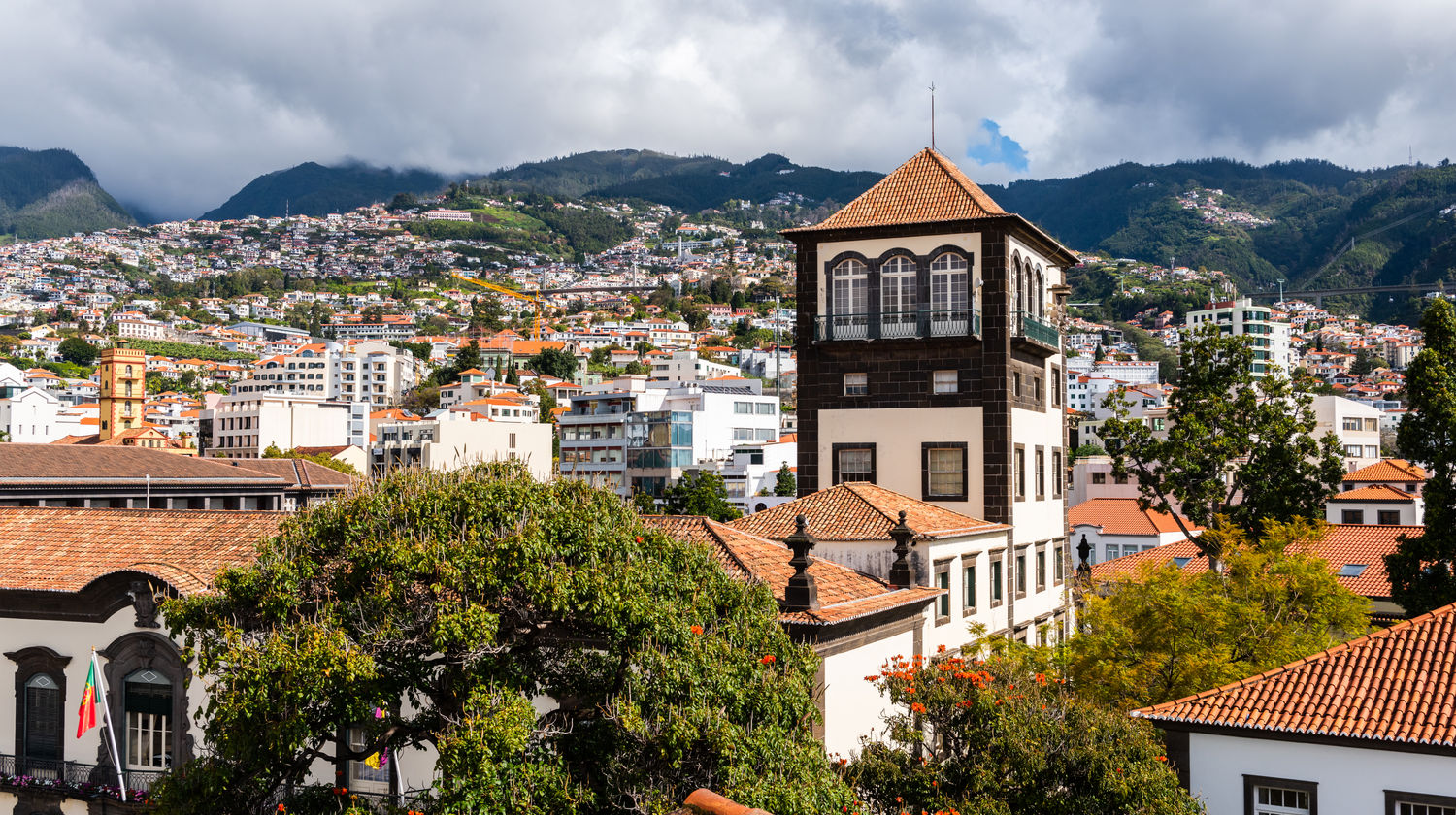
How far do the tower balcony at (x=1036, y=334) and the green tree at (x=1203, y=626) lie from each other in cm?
971

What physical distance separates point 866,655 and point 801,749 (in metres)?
7.44

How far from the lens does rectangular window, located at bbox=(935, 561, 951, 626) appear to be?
27.2 m

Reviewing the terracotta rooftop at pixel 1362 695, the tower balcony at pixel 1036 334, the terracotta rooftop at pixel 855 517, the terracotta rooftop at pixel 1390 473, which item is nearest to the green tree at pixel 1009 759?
the terracotta rooftop at pixel 1362 695

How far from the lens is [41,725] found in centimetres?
2197

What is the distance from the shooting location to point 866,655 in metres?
21.7

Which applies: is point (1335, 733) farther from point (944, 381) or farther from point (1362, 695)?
point (944, 381)

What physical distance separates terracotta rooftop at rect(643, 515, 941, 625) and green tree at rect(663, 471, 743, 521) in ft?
182

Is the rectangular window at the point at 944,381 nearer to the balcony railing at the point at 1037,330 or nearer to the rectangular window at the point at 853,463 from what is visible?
the balcony railing at the point at 1037,330

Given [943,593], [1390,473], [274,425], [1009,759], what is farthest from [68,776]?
[274,425]

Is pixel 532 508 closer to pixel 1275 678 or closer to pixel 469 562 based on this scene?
pixel 469 562

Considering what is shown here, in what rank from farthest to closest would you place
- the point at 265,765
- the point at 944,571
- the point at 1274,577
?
the point at 944,571 < the point at 1274,577 < the point at 265,765

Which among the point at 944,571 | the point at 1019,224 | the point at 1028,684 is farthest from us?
the point at 1019,224

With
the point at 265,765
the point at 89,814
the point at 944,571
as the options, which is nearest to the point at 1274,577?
the point at 944,571

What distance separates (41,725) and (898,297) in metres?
23.3
